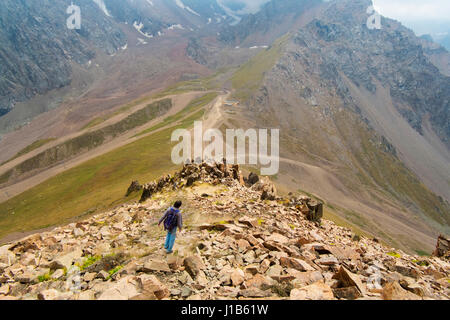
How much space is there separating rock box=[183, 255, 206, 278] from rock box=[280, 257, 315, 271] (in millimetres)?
3606

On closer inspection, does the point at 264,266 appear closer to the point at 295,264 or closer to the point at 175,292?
the point at 295,264

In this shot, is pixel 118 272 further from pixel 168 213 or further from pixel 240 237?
pixel 240 237

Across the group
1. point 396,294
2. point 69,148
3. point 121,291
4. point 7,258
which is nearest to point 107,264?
point 121,291

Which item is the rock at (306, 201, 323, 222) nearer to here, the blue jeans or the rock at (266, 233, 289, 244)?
the rock at (266, 233, 289, 244)

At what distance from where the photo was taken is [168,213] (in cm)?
1451

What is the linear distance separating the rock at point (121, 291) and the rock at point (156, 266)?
1233 mm

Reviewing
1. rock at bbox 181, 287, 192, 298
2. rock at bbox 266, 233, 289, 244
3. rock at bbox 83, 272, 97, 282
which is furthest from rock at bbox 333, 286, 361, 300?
rock at bbox 83, 272, 97, 282

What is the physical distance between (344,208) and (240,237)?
106 metres

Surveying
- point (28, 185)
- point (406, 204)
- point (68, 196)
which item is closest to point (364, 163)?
point (406, 204)

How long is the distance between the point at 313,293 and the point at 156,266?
21.1 feet

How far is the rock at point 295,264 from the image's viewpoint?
38.3 feet

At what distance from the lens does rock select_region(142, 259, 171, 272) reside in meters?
11.4

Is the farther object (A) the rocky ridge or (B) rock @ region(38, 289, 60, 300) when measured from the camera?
(A) the rocky ridge

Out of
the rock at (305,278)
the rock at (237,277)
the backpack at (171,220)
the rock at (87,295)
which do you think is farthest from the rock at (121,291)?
the rock at (305,278)
